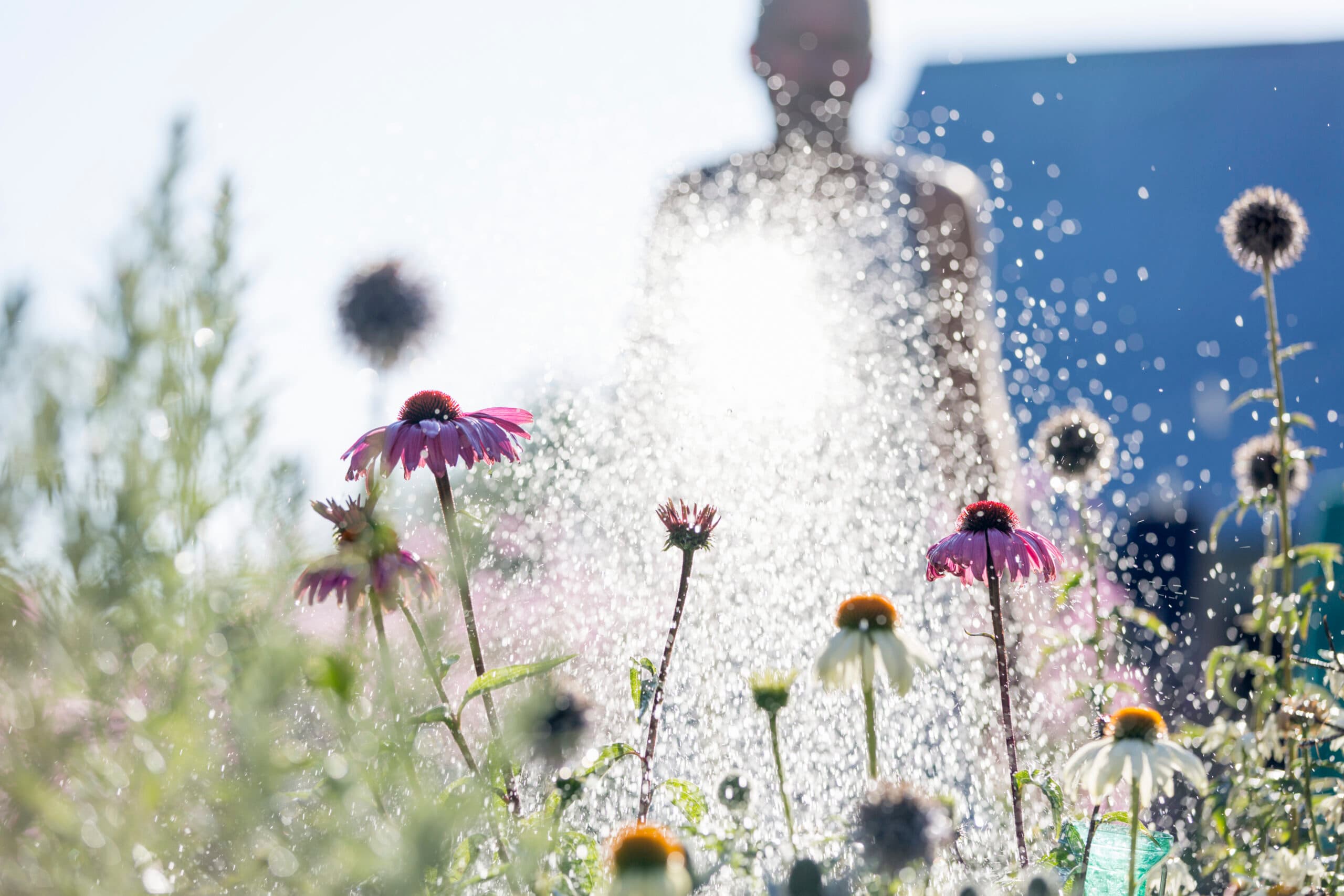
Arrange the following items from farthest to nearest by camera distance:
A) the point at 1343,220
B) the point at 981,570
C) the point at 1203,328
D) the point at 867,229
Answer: the point at 1203,328, the point at 1343,220, the point at 867,229, the point at 981,570

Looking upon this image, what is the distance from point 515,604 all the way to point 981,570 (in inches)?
19.2

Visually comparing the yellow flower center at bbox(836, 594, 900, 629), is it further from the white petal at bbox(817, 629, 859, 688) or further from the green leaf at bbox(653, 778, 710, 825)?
the green leaf at bbox(653, 778, 710, 825)

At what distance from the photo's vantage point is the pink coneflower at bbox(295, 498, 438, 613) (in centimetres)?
53

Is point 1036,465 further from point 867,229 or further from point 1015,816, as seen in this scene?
point 1015,816

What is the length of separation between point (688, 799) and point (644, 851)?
0.25 meters

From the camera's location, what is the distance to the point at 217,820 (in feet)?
1.84

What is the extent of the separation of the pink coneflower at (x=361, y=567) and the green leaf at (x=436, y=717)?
78mm

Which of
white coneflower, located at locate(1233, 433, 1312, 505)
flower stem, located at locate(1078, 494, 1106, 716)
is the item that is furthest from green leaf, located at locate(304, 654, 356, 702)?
white coneflower, located at locate(1233, 433, 1312, 505)

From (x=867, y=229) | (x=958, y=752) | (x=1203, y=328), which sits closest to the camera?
(x=958, y=752)

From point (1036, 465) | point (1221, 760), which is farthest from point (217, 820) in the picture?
point (1036, 465)

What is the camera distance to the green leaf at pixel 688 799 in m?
0.87

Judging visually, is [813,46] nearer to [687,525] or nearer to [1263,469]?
[1263,469]

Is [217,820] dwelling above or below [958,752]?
above

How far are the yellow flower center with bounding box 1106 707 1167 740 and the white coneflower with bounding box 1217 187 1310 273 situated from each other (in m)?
0.90
